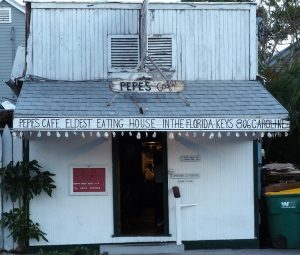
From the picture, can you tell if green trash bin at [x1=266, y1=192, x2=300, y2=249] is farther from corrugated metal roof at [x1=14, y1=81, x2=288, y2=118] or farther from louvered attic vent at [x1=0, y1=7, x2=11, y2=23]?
louvered attic vent at [x1=0, y1=7, x2=11, y2=23]

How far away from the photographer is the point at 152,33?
12.6 meters

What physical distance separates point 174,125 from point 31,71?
330 centimetres

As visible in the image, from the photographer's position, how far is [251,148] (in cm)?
1246

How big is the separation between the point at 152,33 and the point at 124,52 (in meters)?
0.66


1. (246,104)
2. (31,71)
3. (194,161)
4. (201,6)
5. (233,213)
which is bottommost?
(233,213)

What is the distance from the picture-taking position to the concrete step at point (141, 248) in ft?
38.8

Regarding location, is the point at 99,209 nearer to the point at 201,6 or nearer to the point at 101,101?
the point at 101,101

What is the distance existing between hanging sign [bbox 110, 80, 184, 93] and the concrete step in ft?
9.26

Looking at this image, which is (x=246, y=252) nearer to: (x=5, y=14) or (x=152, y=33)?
(x=152, y=33)

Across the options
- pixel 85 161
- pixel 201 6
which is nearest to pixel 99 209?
pixel 85 161

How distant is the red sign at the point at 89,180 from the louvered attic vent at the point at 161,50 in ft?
7.61

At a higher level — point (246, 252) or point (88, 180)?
point (88, 180)

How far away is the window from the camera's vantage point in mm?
12531

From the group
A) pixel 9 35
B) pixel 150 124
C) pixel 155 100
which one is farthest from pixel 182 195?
pixel 9 35
